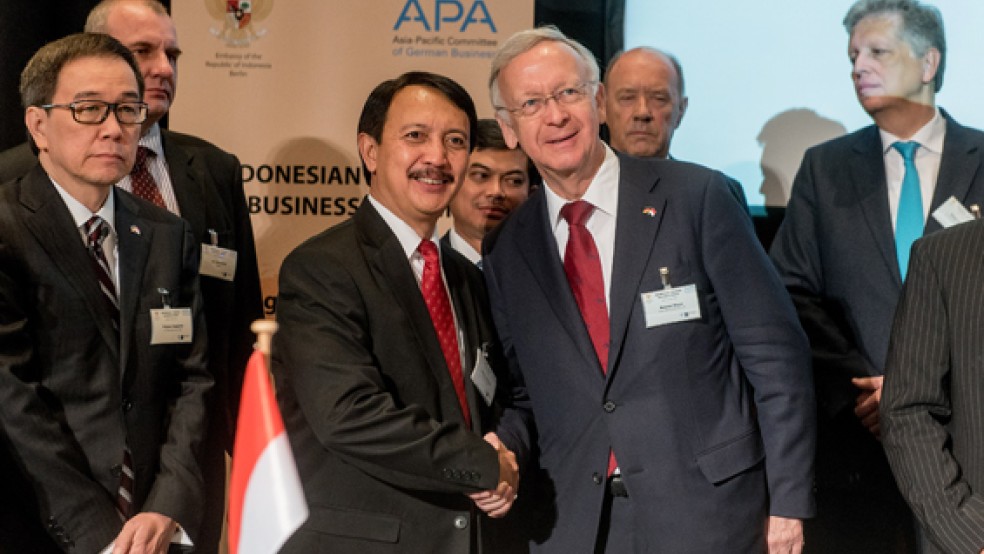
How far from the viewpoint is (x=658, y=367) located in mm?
3002

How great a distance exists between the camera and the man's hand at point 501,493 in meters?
2.81

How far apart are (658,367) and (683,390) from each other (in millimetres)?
88

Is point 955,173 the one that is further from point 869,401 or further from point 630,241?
point 630,241

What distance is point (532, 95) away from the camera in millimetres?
3248

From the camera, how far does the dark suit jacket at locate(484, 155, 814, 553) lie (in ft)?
9.71

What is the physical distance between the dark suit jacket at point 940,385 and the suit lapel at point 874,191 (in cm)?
105

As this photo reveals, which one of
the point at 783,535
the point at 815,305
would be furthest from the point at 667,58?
the point at 783,535

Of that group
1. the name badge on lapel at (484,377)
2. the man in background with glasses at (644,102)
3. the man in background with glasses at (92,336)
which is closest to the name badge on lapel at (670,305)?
the name badge on lapel at (484,377)

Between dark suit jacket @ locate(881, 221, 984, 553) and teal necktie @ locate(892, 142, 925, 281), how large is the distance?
110 centimetres

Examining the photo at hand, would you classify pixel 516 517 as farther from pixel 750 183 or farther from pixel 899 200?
pixel 750 183

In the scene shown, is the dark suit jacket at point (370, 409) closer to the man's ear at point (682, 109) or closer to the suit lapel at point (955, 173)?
the suit lapel at point (955, 173)

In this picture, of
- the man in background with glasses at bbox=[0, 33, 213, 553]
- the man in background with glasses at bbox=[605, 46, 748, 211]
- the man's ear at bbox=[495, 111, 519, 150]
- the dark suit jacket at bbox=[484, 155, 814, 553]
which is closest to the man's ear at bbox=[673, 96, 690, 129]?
the man in background with glasses at bbox=[605, 46, 748, 211]

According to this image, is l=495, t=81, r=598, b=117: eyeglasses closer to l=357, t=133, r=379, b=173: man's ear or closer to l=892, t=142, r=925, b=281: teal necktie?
l=357, t=133, r=379, b=173: man's ear

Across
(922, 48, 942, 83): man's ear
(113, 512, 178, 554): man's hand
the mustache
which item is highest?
(922, 48, 942, 83): man's ear
